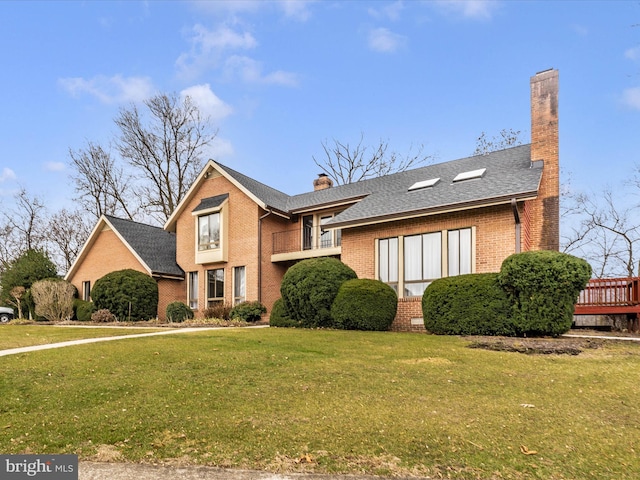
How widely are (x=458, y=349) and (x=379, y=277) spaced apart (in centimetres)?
716

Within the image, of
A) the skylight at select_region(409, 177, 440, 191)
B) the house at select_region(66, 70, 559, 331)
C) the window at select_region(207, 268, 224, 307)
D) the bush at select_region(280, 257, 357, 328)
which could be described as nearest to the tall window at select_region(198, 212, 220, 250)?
the house at select_region(66, 70, 559, 331)

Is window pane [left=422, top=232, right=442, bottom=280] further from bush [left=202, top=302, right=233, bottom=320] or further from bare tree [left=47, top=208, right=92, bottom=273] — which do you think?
bare tree [left=47, top=208, right=92, bottom=273]

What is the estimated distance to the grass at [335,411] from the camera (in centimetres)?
365

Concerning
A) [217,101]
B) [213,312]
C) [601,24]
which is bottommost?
[213,312]

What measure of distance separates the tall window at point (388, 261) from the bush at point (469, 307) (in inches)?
123

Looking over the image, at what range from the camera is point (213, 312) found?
19938mm

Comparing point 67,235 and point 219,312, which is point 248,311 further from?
point 67,235

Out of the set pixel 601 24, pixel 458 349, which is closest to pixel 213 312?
pixel 458 349

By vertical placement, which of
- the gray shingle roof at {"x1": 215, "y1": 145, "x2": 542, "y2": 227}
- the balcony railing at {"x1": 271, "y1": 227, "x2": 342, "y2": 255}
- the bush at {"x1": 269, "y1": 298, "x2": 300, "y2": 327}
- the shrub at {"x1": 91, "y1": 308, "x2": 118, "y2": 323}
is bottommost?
the shrub at {"x1": 91, "y1": 308, "x2": 118, "y2": 323}

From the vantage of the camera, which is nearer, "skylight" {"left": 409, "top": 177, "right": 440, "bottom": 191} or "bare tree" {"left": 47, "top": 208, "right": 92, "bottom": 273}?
"skylight" {"left": 409, "top": 177, "right": 440, "bottom": 191}

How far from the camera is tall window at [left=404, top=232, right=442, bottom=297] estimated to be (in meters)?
15.2

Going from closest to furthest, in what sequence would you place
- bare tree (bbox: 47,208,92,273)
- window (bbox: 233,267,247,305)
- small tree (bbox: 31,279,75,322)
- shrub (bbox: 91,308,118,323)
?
shrub (bbox: 91,308,118,323)
window (bbox: 233,267,247,305)
small tree (bbox: 31,279,75,322)
bare tree (bbox: 47,208,92,273)

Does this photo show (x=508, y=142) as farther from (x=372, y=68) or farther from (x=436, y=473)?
(x=436, y=473)

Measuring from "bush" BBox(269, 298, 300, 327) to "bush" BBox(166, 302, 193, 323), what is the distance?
7150mm
